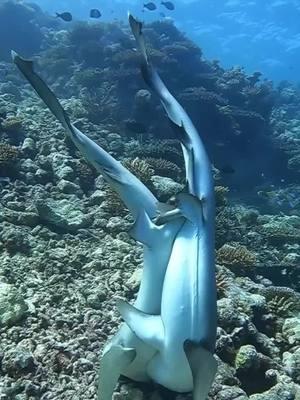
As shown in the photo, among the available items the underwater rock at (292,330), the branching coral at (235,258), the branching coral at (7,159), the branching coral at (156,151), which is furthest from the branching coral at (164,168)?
the underwater rock at (292,330)

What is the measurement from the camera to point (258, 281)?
246 inches

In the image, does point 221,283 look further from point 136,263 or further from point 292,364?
point 292,364

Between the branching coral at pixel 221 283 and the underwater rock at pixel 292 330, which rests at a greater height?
the branching coral at pixel 221 283

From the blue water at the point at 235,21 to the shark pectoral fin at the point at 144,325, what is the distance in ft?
164

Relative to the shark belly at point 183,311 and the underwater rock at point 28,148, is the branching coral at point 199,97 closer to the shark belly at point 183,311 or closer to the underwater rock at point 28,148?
the underwater rock at point 28,148

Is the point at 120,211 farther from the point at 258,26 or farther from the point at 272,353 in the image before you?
the point at 258,26

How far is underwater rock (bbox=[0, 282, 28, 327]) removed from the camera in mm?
3570

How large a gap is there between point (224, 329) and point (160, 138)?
8.13 m

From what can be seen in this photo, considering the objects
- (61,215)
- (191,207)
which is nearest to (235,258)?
(61,215)

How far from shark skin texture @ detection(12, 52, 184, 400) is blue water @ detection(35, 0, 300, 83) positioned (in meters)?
49.2

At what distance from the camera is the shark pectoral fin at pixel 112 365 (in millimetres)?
2637

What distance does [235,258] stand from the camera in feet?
20.1

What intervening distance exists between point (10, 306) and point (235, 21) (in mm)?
61152

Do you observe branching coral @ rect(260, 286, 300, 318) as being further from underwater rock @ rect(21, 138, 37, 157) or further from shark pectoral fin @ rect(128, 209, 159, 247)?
underwater rock @ rect(21, 138, 37, 157)
